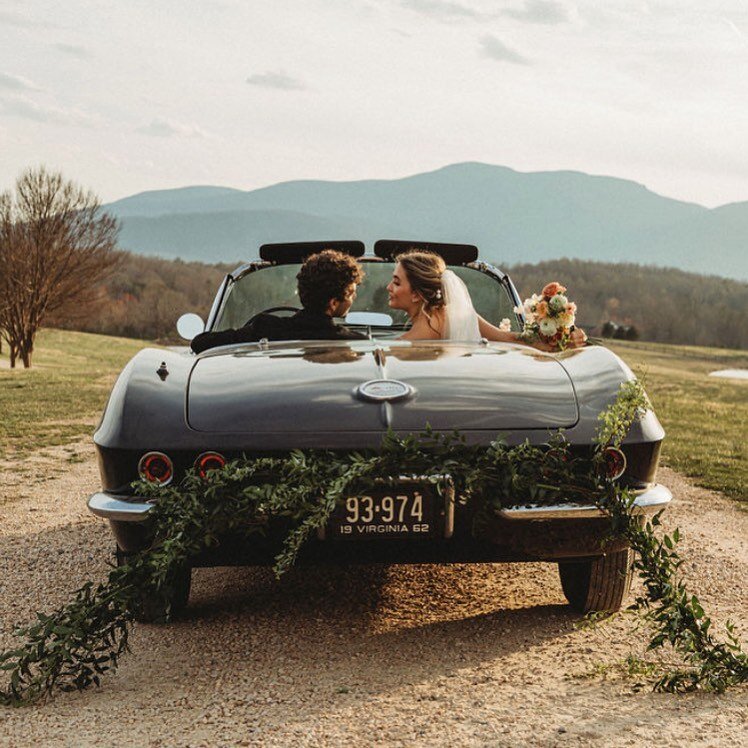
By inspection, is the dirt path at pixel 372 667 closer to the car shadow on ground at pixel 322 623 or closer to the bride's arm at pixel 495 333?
the car shadow on ground at pixel 322 623

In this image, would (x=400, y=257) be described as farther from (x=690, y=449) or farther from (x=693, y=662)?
(x=690, y=449)

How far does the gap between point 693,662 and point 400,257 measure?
260 centimetres

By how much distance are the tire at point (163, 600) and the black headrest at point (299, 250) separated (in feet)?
7.76

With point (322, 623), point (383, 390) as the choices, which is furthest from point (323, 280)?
point (322, 623)

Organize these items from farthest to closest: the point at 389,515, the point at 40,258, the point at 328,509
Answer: the point at 40,258
the point at 389,515
the point at 328,509

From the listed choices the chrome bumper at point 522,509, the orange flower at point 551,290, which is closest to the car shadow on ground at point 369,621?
the chrome bumper at point 522,509

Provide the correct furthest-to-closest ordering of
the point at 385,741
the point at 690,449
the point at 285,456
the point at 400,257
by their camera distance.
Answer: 1. the point at 690,449
2. the point at 400,257
3. the point at 285,456
4. the point at 385,741

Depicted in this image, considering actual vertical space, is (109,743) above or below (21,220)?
below

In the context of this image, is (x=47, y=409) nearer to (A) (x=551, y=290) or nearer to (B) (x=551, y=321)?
(A) (x=551, y=290)

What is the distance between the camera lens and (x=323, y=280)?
470cm

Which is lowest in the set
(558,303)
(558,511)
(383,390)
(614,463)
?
(558,511)

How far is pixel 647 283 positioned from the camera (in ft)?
313

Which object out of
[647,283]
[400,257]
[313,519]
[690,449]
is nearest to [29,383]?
[690,449]

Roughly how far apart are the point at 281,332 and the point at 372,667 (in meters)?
1.79
